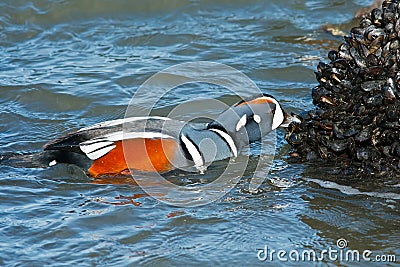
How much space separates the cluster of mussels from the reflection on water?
25 cm

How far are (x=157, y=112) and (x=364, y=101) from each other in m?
2.71

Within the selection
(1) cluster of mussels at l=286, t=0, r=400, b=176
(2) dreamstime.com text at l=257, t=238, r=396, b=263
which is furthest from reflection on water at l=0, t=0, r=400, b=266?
(1) cluster of mussels at l=286, t=0, r=400, b=176

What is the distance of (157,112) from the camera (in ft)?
26.3

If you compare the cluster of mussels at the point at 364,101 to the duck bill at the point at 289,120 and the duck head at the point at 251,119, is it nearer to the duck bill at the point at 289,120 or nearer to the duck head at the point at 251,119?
the duck bill at the point at 289,120

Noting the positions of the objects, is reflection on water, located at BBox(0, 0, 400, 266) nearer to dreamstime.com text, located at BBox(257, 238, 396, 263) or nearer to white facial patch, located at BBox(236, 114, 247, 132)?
Answer: dreamstime.com text, located at BBox(257, 238, 396, 263)

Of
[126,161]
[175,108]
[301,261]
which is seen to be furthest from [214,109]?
[301,261]

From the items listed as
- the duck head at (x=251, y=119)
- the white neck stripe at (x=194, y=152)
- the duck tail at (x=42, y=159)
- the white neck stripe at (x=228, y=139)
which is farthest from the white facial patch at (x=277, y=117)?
the duck tail at (x=42, y=159)

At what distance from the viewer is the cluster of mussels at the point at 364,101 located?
19.5ft

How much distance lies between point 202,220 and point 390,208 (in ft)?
4.77

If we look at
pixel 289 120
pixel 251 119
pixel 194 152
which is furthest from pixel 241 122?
Result: pixel 194 152

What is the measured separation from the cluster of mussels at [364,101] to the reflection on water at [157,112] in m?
0.25

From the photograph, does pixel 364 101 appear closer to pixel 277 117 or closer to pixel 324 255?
pixel 277 117

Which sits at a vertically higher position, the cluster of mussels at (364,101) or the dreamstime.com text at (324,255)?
the cluster of mussels at (364,101)

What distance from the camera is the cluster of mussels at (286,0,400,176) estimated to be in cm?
595
